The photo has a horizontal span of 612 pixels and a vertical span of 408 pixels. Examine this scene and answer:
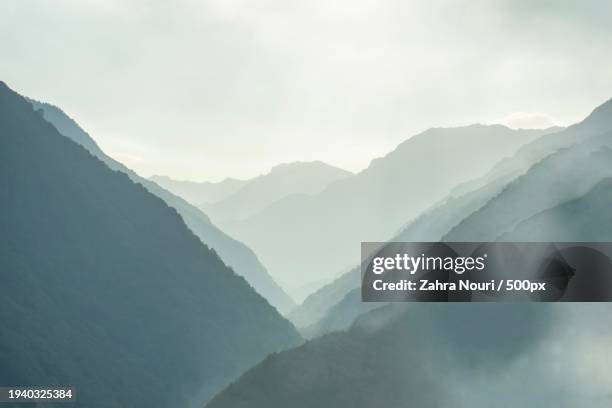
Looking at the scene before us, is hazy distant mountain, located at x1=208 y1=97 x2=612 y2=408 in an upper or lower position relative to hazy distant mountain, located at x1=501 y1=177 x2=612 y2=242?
lower

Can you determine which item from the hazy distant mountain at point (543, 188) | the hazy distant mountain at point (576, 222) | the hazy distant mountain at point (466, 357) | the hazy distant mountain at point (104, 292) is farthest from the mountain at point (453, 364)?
the hazy distant mountain at point (104, 292)

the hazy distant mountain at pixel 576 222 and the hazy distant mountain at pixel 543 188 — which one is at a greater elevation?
the hazy distant mountain at pixel 543 188

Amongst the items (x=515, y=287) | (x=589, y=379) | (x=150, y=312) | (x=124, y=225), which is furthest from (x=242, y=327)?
(x=589, y=379)

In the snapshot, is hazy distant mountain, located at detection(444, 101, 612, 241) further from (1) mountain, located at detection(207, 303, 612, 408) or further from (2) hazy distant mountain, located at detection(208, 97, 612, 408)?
(1) mountain, located at detection(207, 303, 612, 408)

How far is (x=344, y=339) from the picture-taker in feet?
360

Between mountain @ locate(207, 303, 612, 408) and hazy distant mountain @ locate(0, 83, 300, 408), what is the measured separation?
4159cm

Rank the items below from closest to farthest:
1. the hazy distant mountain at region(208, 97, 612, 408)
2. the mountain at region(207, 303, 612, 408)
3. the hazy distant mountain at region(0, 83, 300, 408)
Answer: the mountain at region(207, 303, 612, 408)
the hazy distant mountain at region(208, 97, 612, 408)
the hazy distant mountain at region(0, 83, 300, 408)

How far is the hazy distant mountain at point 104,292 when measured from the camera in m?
125

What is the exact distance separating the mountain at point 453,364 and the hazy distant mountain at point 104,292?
41585mm

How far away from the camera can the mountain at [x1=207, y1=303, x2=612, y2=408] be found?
90750 mm

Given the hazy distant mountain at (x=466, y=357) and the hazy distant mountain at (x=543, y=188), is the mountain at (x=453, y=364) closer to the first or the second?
the hazy distant mountain at (x=466, y=357)

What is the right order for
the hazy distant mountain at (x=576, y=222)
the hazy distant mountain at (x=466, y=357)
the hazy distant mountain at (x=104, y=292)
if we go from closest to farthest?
the hazy distant mountain at (x=466, y=357), the hazy distant mountain at (x=576, y=222), the hazy distant mountain at (x=104, y=292)

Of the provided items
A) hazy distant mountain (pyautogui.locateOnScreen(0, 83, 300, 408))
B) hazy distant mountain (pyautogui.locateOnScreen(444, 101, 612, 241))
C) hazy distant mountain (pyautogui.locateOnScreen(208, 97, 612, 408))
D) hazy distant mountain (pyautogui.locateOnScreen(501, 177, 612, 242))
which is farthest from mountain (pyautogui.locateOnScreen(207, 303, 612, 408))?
hazy distant mountain (pyautogui.locateOnScreen(0, 83, 300, 408))

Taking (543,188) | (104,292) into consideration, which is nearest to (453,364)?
(543,188)
